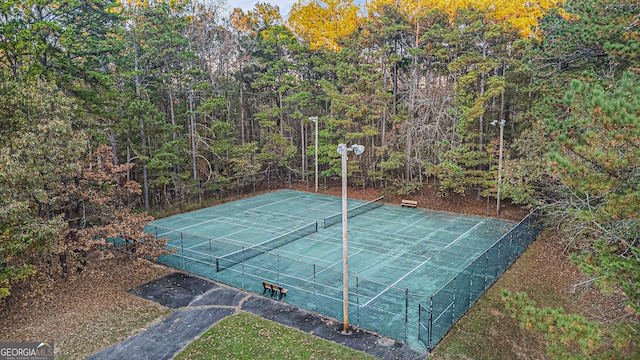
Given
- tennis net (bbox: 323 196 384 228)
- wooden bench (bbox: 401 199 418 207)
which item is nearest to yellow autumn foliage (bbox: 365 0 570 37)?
wooden bench (bbox: 401 199 418 207)

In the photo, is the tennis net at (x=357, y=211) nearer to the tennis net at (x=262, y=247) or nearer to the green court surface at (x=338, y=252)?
the green court surface at (x=338, y=252)

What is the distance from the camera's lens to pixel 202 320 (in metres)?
14.3

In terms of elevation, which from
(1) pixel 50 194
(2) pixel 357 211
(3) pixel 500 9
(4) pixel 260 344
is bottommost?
(4) pixel 260 344

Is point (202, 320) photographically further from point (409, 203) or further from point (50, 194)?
point (409, 203)

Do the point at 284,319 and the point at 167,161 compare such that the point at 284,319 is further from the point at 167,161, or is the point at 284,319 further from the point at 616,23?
the point at 167,161

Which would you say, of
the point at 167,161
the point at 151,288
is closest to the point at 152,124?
the point at 167,161

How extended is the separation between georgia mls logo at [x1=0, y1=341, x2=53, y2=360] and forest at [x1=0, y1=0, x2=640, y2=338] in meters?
2.13

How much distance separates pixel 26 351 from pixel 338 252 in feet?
43.9

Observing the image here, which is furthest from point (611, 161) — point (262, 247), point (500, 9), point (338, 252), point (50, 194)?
point (500, 9)

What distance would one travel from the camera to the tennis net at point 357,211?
26989mm

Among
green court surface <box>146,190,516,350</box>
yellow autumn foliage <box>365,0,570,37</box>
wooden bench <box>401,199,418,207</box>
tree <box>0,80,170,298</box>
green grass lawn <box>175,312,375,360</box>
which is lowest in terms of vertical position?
green grass lawn <box>175,312,375,360</box>

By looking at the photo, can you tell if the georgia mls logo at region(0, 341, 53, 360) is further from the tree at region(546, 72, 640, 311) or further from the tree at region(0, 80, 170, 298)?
the tree at region(546, 72, 640, 311)

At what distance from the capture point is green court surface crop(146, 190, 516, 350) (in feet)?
51.1

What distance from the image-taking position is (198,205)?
32.3 metres
